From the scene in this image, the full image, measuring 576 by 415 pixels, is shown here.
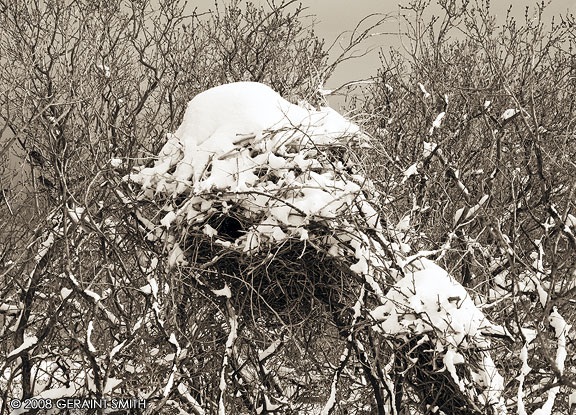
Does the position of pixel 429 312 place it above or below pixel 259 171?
below

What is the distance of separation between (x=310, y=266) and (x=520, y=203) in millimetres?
5499

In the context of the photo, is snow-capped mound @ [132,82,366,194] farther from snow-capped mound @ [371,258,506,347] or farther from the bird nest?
snow-capped mound @ [371,258,506,347]

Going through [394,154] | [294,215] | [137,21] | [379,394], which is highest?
[137,21]

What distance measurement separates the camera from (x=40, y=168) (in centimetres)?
784

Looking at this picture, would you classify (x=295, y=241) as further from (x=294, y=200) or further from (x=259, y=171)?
(x=259, y=171)

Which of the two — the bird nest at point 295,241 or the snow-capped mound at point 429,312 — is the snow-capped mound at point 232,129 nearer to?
the bird nest at point 295,241

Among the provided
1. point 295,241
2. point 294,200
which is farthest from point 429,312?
point 294,200

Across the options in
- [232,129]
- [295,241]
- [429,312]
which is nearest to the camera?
[295,241]

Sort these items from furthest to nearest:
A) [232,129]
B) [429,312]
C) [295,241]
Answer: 1. [429,312]
2. [232,129]
3. [295,241]

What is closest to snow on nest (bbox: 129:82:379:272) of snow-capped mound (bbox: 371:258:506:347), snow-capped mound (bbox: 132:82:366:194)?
snow-capped mound (bbox: 132:82:366:194)

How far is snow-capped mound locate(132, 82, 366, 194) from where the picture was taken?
369cm

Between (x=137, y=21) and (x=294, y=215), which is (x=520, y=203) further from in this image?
(x=294, y=215)

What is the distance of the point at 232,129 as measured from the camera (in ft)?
12.4

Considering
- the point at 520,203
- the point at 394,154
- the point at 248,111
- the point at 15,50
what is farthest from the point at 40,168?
the point at 520,203
